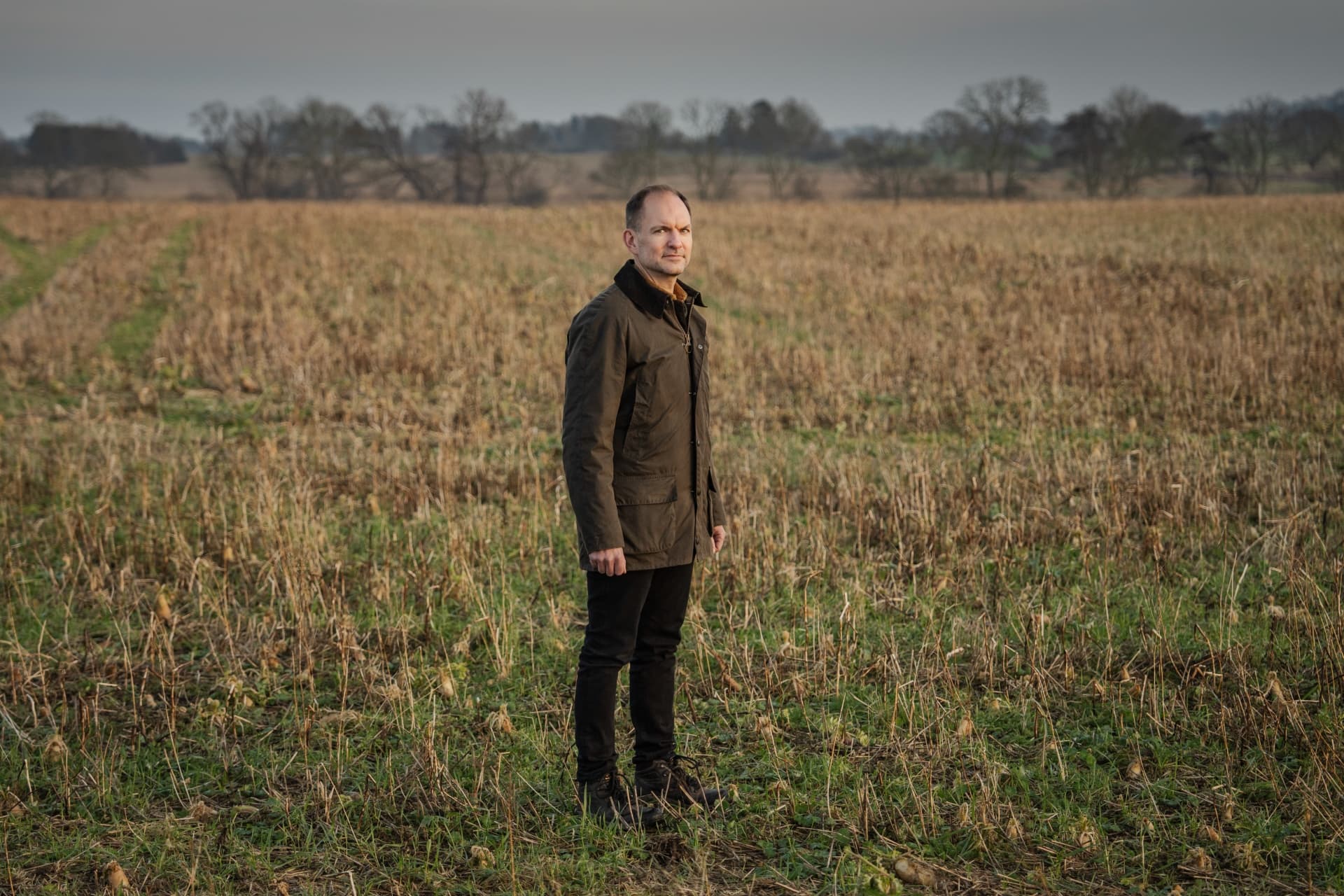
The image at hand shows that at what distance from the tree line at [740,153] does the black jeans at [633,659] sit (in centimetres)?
6601

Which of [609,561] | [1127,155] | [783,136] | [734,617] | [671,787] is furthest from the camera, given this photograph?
[783,136]

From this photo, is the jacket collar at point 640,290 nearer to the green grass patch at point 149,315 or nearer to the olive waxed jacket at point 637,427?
the olive waxed jacket at point 637,427

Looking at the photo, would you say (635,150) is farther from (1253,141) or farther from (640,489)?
(640,489)

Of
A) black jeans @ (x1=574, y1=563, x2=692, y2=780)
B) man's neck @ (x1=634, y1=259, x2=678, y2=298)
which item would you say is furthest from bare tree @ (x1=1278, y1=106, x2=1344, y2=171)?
black jeans @ (x1=574, y1=563, x2=692, y2=780)

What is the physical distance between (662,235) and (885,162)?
7212 cm

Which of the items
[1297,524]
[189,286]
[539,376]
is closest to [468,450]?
[539,376]

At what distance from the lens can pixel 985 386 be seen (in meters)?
11.9

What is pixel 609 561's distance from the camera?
152 inches

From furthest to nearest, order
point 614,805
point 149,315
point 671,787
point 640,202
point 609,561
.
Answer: point 149,315, point 671,787, point 614,805, point 640,202, point 609,561

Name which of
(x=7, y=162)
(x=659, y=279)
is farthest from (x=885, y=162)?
(x=659, y=279)

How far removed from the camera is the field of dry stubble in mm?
4145

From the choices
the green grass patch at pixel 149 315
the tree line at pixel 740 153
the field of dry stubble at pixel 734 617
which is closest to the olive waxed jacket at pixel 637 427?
the field of dry stubble at pixel 734 617

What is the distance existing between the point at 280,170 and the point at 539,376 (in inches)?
3335

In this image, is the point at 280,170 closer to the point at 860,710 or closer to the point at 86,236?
the point at 86,236
